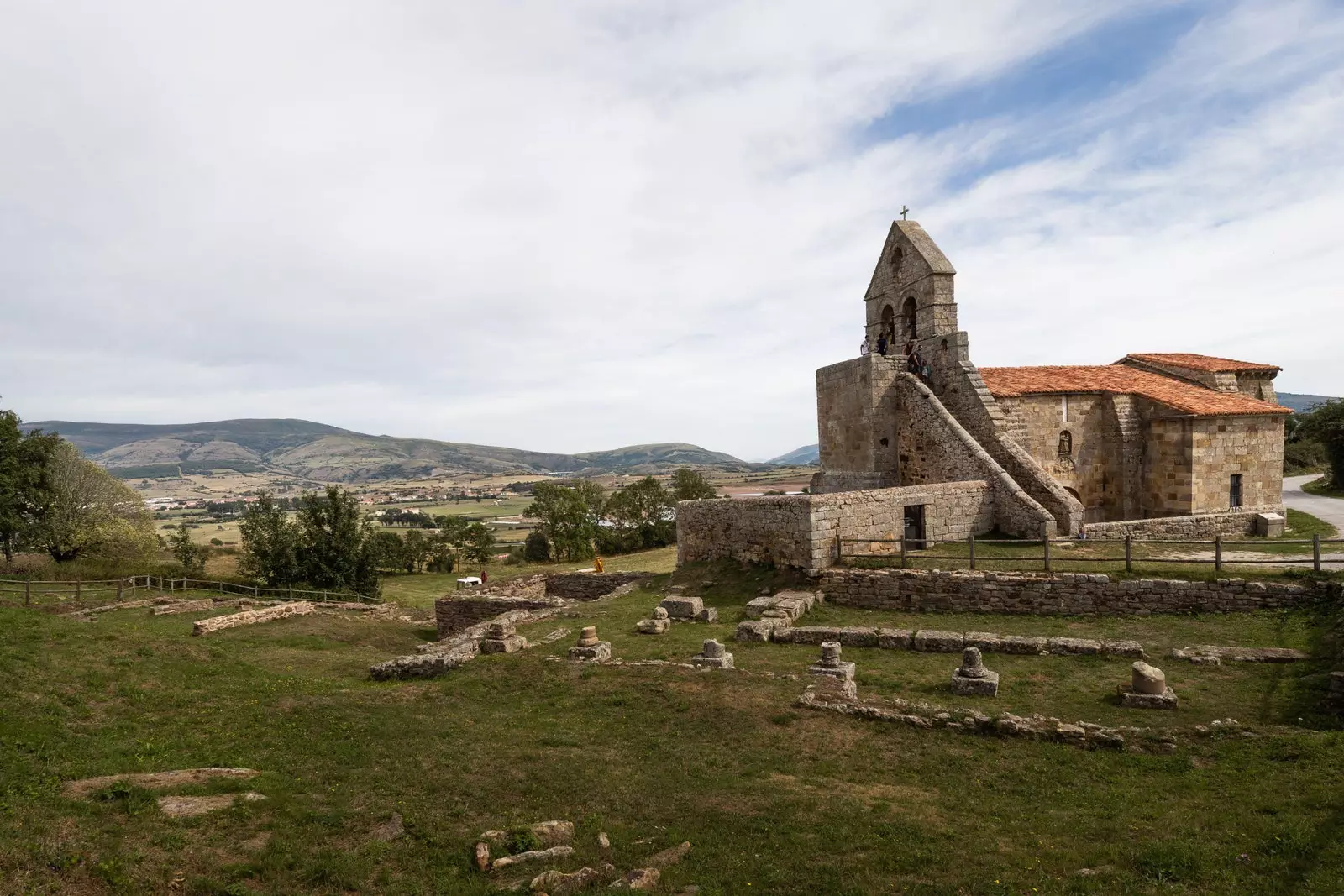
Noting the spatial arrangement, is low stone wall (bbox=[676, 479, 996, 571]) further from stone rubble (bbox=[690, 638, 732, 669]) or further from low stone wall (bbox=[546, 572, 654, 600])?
stone rubble (bbox=[690, 638, 732, 669])

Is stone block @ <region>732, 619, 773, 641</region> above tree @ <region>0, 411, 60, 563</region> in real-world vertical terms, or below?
below

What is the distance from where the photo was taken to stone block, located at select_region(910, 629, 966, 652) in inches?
575

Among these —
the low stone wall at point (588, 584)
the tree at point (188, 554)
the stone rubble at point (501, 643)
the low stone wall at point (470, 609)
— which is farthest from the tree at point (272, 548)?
the stone rubble at point (501, 643)

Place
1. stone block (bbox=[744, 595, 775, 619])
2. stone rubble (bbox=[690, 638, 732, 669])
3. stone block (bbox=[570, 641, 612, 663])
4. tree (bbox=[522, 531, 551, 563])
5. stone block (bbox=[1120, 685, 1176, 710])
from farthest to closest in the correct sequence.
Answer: tree (bbox=[522, 531, 551, 563]) < stone block (bbox=[744, 595, 775, 619]) < stone block (bbox=[570, 641, 612, 663]) < stone rubble (bbox=[690, 638, 732, 669]) < stone block (bbox=[1120, 685, 1176, 710])

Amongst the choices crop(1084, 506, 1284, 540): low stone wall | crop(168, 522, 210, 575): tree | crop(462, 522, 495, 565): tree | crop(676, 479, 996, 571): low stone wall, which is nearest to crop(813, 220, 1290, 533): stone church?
crop(1084, 506, 1284, 540): low stone wall

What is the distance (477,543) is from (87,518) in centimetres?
2739

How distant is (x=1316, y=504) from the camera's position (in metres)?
32.1

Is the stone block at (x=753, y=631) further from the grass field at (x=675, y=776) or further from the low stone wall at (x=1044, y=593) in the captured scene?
the low stone wall at (x=1044, y=593)

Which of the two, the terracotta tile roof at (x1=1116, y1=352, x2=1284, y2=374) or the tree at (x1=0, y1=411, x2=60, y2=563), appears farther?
the tree at (x1=0, y1=411, x2=60, y2=563)

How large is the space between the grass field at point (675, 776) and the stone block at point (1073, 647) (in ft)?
0.56

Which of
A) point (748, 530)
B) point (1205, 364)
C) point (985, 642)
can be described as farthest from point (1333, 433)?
point (985, 642)

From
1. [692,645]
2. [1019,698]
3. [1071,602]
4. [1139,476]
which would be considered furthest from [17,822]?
[1139,476]

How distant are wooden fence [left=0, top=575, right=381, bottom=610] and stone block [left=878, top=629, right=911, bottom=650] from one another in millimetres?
26388

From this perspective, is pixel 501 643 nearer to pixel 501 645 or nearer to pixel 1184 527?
pixel 501 645
